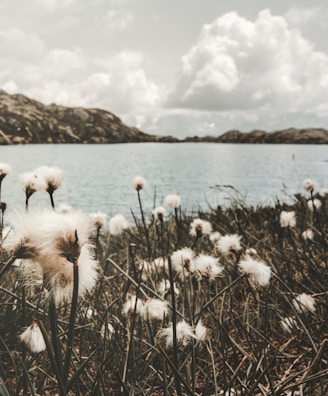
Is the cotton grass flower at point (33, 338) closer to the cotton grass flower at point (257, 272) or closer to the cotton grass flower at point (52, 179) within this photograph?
the cotton grass flower at point (52, 179)

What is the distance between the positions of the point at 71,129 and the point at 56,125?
561 cm

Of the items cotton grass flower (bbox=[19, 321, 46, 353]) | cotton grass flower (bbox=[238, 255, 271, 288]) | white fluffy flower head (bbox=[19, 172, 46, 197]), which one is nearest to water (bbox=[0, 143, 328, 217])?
A: white fluffy flower head (bbox=[19, 172, 46, 197])

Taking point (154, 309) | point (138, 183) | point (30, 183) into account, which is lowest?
point (154, 309)

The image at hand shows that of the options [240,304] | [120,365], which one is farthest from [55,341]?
[240,304]

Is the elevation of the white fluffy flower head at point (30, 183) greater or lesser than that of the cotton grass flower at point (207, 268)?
greater

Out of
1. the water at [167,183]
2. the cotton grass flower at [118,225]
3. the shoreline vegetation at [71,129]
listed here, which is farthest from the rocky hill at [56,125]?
the cotton grass flower at [118,225]

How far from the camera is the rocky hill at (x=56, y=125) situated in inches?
3999

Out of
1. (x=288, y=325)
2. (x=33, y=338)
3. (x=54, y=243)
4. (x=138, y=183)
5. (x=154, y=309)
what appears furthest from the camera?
(x=138, y=183)

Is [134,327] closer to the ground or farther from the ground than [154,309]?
closer to the ground

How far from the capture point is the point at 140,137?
12412 cm

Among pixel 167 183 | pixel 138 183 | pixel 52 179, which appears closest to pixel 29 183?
pixel 52 179

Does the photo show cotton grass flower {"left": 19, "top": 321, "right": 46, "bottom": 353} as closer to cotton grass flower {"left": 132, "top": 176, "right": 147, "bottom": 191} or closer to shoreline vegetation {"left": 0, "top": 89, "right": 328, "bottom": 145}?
cotton grass flower {"left": 132, "top": 176, "right": 147, "bottom": 191}

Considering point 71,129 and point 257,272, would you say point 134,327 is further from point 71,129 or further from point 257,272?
point 71,129

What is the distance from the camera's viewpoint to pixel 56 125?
369 ft
